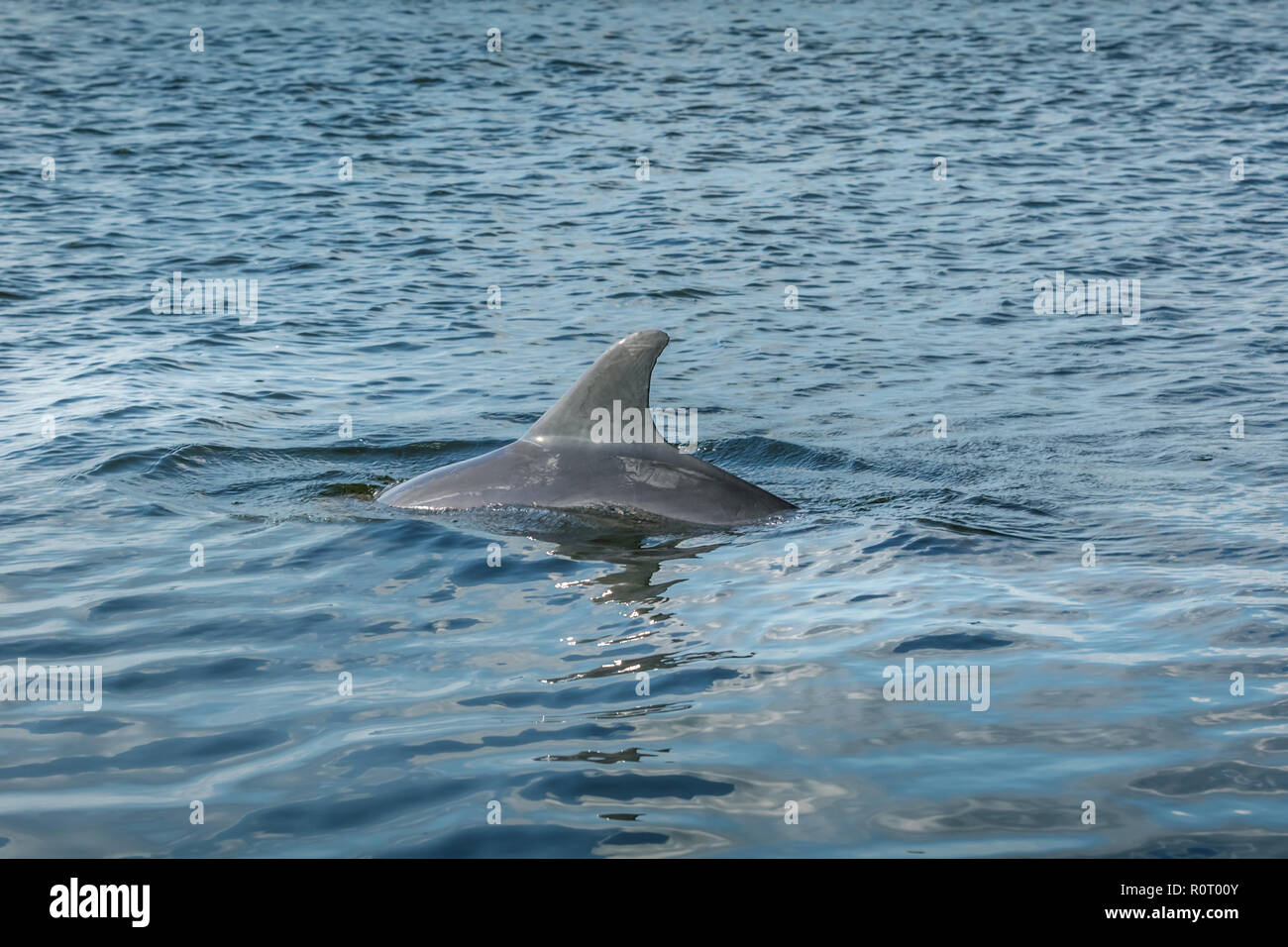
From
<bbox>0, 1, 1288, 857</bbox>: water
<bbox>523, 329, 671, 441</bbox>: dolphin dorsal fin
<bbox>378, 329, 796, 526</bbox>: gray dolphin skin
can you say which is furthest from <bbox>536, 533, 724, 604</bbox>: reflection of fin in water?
<bbox>523, 329, 671, 441</bbox>: dolphin dorsal fin

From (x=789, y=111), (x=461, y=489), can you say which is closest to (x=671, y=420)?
(x=461, y=489)

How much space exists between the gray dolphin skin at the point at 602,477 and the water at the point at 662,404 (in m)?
0.33

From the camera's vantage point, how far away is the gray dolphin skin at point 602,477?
1009 cm

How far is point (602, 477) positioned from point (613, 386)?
0.78m

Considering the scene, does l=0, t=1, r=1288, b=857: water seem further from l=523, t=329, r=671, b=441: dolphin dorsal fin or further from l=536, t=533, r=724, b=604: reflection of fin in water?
l=523, t=329, r=671, b=441: dolphin dorsal fin

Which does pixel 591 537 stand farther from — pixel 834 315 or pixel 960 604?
pixel 834 315

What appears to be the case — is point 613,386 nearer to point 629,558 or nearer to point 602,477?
point 602,477

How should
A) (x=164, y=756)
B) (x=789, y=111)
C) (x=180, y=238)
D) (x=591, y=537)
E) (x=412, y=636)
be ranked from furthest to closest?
(x=789, y=111) → (x=180, y=238) → (x=591, y=537) → (x=412, y=636) → (x=164, y=756)

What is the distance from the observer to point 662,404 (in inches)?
594

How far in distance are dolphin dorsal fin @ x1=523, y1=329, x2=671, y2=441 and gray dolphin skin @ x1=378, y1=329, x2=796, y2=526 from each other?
1 centimetres

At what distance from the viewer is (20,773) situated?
21.0 feet
